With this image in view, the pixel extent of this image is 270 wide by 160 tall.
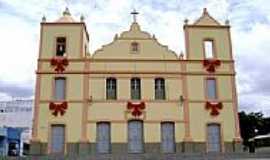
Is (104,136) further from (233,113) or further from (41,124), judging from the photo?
(233,113)

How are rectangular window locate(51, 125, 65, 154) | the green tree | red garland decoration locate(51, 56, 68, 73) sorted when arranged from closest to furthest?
1. rectangular window locate(51, 125, 65, 154)
2. red garland decoration locate(51, 56, 68, 73)
3. the green tree

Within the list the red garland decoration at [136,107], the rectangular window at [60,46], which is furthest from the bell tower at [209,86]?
the rectangular window at [60,46]

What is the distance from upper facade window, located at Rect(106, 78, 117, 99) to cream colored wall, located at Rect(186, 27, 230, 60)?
5.80m

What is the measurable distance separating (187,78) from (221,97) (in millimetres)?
2714

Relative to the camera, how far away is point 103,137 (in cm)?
2755

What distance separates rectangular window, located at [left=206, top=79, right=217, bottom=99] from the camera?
1124 inches

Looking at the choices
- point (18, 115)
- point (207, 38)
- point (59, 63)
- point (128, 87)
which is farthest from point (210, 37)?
point (18, 115)

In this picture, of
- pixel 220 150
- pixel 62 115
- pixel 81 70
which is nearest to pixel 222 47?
pixel 220 150

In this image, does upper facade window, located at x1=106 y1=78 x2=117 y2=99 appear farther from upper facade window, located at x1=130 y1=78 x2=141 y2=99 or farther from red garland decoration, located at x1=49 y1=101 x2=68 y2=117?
red garland decoration, located at x1=49 y1=101 x2=68 y2=117

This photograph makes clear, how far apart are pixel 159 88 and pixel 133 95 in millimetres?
1908

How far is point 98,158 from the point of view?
23000 millimetres

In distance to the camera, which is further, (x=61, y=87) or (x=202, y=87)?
(x=202, y=87)

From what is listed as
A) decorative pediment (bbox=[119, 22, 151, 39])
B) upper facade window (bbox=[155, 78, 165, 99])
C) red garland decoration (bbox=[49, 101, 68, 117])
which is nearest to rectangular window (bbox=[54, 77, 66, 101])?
red garland decoration (bbox=[49, 101, 68, 117])

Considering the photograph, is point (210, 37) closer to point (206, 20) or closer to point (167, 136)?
point (206, 20)
